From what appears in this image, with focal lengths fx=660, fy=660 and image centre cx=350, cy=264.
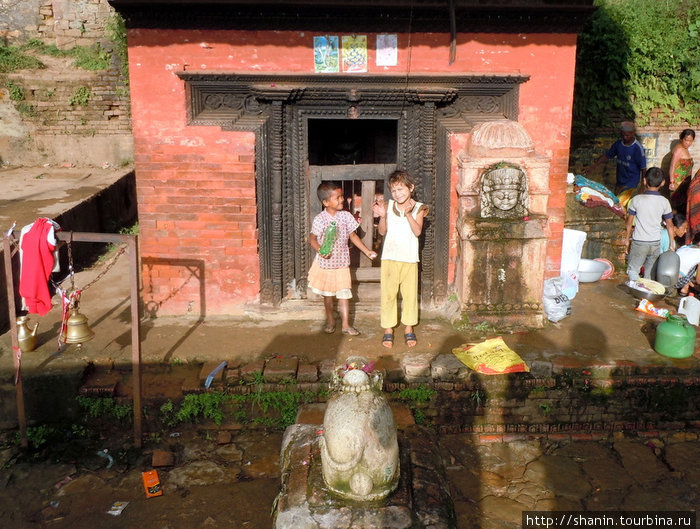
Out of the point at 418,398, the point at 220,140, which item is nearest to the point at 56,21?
the point at 220,140

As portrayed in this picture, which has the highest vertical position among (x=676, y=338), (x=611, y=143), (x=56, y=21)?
(x=56, y=21)

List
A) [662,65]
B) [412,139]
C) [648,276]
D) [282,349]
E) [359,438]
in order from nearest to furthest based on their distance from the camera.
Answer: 1. [359,438]
2. [282,349]
3. [412,139]
4. [648,276]
5. [662,65]

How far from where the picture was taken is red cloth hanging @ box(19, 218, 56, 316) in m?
5.43

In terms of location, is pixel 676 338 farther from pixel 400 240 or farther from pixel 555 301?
pixel 400 240

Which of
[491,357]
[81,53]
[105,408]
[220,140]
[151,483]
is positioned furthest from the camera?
[81,53]

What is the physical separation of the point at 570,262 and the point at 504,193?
173 cm

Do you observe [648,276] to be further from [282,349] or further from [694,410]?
[282,349]

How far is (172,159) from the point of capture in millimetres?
6973

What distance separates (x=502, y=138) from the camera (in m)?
6.74

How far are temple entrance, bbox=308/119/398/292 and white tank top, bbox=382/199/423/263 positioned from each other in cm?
109

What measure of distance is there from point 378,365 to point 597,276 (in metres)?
3.82

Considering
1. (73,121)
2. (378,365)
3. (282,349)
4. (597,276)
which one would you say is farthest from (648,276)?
(73,121)

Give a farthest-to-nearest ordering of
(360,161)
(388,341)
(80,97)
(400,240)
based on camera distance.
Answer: (80,97) < (360,161) < (388,341) < (400,240)

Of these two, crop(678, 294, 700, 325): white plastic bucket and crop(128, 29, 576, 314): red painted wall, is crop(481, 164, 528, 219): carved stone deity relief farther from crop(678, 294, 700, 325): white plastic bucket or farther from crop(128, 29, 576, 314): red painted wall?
crop(678, 294, 700, 325): white plastic bucket
